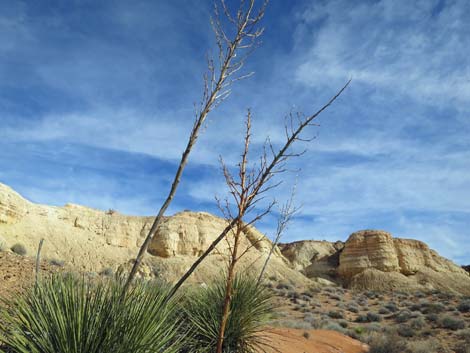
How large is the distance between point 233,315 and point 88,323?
4.00 metres

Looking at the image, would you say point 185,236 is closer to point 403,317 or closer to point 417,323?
point 403,317

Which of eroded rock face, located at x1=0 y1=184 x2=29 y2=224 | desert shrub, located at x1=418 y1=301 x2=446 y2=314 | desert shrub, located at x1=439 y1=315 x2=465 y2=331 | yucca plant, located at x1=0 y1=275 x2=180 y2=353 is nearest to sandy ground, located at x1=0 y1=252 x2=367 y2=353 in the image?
desert shrub, located at x1=439 y1=315 x2=465 y2=331

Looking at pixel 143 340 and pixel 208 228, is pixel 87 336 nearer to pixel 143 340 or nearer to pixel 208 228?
pixel 143 340

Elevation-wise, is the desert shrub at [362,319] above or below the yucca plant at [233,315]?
above

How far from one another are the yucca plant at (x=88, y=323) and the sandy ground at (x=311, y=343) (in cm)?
598

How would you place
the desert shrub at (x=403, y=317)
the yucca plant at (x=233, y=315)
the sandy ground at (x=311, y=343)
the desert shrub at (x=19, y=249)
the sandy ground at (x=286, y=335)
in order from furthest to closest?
the desert shrub at (x=19, y=249) < the desert shrub at (x=403, y=317) < the sandy ground at (x=286, y=335) < the sandy ground at (x=311, y=343) < the yucca plant at (x=233, y=315)

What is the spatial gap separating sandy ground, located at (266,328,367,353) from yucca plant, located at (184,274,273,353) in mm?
1910

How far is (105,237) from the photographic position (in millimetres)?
35375

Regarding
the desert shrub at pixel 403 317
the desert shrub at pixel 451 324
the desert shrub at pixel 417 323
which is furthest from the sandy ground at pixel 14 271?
the desert shrub at pixel 403 317

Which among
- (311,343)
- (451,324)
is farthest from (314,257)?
(311,343)

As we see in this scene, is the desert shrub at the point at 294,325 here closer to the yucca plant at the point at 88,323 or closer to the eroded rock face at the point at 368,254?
the yucca plant at the point at 88,323

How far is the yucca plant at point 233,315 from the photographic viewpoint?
251 inches

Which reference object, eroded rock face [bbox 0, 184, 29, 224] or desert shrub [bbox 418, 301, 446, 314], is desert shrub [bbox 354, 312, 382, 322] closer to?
desert shrub [bbox 418, 301, 446, 314]

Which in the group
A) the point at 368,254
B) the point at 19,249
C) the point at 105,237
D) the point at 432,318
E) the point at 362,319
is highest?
the point at 368,254
